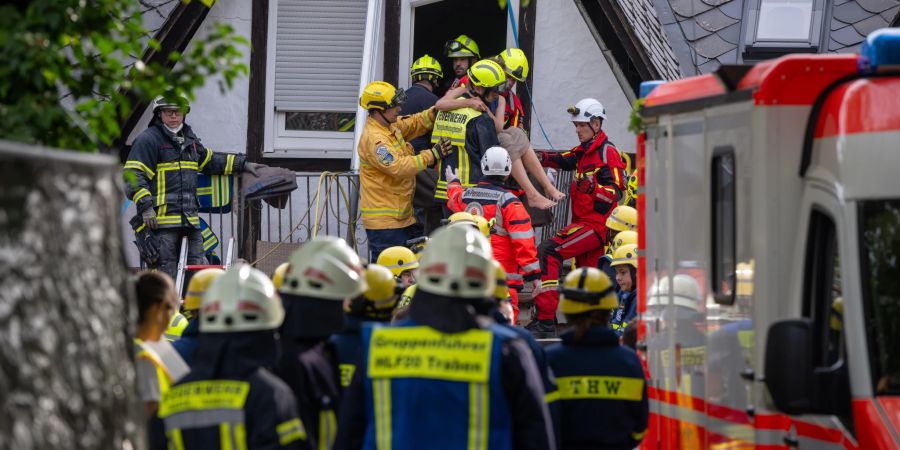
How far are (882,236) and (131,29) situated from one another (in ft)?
9.29

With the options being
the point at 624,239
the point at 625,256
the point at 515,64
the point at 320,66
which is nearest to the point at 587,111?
the point at 515,64

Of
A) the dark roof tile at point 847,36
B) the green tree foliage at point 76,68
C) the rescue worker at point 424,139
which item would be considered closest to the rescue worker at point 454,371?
the green tree foliage at point 76,68

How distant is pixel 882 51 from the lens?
238 inches

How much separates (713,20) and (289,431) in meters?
13.2

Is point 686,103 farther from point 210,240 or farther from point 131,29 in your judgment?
point 210,240

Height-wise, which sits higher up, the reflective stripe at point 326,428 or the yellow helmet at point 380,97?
the yellow helmet at point 380,97

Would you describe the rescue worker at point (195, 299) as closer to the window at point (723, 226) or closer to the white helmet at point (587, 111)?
the window at point (723, 226)

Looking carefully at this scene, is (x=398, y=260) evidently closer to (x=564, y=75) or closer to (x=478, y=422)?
(x=478, y=422)

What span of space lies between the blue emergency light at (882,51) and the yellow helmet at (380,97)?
26.1 ft

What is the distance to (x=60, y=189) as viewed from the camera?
3.31 m

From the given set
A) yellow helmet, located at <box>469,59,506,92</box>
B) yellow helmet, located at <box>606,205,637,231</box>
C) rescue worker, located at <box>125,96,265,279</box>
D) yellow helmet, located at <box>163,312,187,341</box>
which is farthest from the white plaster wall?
yellow helmet, located at <box>163,312,187,341</box>

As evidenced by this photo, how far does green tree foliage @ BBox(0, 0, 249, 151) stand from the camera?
4.37 m

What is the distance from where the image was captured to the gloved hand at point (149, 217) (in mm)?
13523

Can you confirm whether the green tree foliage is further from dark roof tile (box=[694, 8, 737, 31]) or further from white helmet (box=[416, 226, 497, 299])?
dark roof tile (box=[694, 8, 737, 31])
